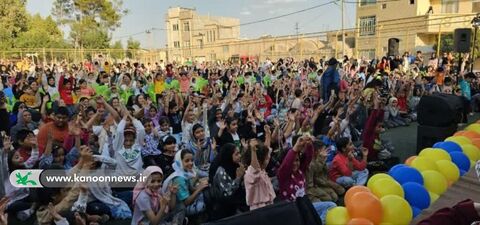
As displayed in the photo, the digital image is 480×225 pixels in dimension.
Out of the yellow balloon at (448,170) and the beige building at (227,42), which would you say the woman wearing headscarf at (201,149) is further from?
the beige building at (227,42)

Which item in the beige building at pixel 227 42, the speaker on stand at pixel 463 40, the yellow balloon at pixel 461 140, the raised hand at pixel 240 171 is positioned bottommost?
the raised hand at pixel 240 171

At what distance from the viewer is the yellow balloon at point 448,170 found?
3766 millimetres

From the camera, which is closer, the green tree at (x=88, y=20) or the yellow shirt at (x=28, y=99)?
the yellow shirt at (x=28, y=99)

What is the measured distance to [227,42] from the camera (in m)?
37.9

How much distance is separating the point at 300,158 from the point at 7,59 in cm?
1838

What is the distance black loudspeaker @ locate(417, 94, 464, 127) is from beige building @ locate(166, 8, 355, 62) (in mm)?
18286

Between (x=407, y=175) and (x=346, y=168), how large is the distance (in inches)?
45.4

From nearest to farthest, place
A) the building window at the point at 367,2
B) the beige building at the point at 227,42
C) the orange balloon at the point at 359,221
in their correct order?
the orange balloon at the point at 359,221
the beige building at the point at 227,42
the building window at the point at 367,2

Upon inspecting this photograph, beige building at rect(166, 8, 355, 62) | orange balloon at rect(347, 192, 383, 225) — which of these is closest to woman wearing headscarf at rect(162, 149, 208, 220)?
orange balloon at rect(347, 192, 383, 225)

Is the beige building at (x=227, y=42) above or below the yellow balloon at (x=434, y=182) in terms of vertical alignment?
above

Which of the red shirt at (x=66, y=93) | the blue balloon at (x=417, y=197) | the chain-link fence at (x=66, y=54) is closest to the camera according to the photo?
the blue balloon at (x=417, y=197)

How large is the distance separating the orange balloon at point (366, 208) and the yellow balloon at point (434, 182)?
99 cm

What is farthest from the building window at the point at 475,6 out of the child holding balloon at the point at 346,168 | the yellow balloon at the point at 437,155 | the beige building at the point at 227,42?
the yellow balloon at the point at 437,155

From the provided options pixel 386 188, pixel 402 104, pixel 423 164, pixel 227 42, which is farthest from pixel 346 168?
pixel 227 42
